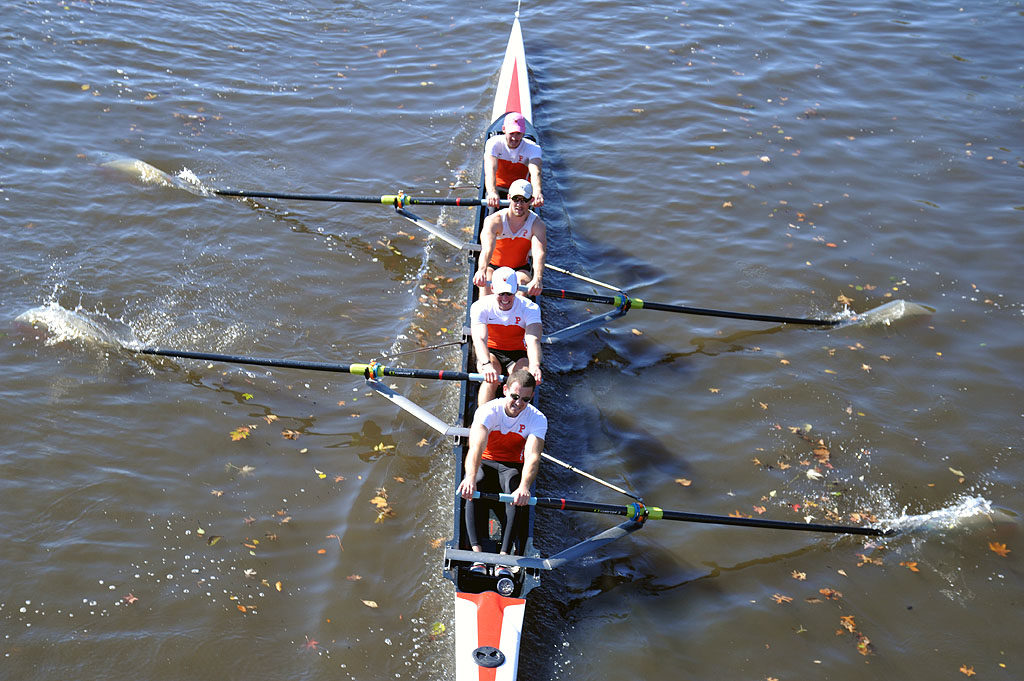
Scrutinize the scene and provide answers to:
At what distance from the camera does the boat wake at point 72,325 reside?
9.26 meters

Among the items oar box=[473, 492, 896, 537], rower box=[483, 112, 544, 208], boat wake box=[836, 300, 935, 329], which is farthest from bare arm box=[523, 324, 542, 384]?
boat wake box=[836, 300, 935, 329]

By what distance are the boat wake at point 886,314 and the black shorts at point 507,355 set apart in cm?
469

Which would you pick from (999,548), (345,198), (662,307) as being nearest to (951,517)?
(999,548)

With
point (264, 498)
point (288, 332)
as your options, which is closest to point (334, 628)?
point (264, 498)

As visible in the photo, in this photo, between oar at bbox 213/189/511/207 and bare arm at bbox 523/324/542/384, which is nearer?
bare arm at bbox 523/324/542/384

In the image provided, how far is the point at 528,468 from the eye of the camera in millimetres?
6848

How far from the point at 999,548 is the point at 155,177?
11584mm

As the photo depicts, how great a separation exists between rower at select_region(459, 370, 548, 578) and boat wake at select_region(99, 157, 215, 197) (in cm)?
719

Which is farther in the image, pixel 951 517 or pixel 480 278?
pixel 480 278

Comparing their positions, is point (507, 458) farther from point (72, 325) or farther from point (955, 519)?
point (72, 325)

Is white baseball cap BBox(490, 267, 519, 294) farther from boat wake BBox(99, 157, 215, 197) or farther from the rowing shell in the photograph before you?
boat wake BBox(99, 157, 215, 197)

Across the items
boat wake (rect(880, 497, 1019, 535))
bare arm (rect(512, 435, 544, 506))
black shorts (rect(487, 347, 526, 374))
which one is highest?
black shorts (rect(487, 347, 526, 374))

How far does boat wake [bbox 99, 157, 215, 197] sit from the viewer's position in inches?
477

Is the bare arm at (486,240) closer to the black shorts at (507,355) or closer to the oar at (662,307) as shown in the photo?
the oar at (662,307)
